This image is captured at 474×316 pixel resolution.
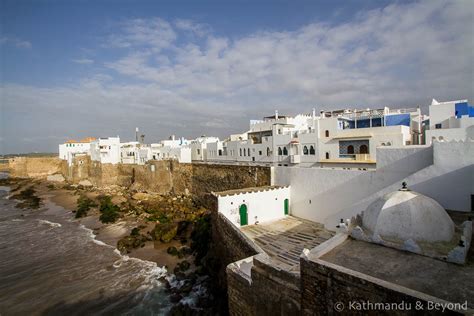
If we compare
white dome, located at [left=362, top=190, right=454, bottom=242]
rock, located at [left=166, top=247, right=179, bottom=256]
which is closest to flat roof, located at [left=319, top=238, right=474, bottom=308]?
white dome, located at [left=362, top=190, right=454, bottom=242]

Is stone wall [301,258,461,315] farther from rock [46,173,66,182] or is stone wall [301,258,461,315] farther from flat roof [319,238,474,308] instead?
rock [46,173,66,182]

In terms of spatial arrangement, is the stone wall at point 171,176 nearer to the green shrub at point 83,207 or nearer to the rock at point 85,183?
the rock at point 85,183

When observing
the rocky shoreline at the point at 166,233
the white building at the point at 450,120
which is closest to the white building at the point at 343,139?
the white building at the point at 450,120

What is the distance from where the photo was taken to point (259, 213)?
14.7 meters

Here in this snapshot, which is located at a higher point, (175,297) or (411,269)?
(411,269)

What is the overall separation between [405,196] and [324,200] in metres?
7.81

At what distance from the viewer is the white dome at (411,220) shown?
570 centimetres

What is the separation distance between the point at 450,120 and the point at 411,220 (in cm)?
1467

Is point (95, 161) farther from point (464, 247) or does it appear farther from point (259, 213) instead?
point (464, 247)

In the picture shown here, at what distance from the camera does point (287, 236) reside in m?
12.4

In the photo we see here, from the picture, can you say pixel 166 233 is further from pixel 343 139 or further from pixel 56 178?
pixel 56 178

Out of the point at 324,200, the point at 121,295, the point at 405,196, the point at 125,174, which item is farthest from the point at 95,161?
the point at 405,196

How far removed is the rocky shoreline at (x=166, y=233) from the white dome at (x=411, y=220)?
22.7 ft


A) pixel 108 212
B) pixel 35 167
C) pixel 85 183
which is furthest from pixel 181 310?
pixel 35 167
